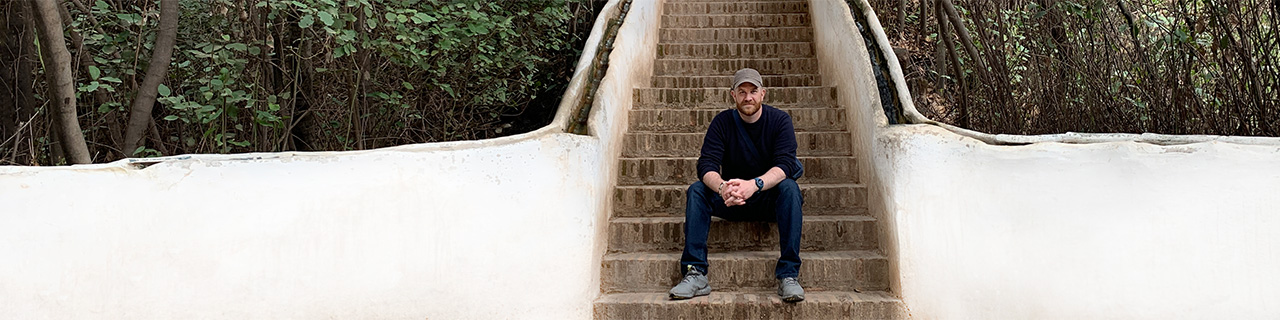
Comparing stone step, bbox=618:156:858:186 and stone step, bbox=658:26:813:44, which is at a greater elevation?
stone step, bbox=658:26:813:44

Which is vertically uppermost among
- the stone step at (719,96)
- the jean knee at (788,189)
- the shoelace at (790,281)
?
the stone step at (719,96)

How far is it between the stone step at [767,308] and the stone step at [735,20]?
4220 millimetres

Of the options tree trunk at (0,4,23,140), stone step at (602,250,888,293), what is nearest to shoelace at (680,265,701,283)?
stone step at (602,250,888,293)

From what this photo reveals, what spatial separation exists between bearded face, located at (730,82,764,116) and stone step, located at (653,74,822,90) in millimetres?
2094

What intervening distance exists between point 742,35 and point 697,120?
6.95 ft

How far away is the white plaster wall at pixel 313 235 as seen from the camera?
237cm

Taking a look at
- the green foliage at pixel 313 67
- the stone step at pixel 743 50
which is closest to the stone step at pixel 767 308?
the green foliage at pixel 313 67

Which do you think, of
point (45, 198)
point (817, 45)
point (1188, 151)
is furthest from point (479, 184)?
point (817, 45)

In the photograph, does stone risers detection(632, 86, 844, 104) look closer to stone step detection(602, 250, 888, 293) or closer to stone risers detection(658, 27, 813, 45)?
stone risers detection(658, 27, 813, 45)

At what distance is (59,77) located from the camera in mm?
3133

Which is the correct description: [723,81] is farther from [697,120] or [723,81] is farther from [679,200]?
[679,200]

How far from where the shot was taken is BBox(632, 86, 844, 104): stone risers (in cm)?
518

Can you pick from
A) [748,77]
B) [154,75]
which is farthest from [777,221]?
[154,75]

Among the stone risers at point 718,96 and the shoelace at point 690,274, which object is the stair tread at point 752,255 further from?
the stone risers at point 718,96
